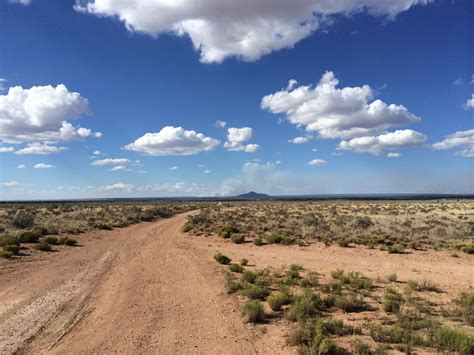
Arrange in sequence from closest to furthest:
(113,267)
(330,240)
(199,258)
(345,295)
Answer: (345,295)
(113,267)
(199,258)
(330,240)

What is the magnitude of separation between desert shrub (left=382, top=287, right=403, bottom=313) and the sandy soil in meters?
2.91

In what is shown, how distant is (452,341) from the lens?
26.0 feet

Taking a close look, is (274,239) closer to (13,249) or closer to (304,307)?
(304,307)

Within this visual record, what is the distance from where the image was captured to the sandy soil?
28.4ft

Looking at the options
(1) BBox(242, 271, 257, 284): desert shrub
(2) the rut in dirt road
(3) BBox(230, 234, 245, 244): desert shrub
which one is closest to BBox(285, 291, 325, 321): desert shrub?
(2) the rut in dirt road

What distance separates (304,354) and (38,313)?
762 centimetres

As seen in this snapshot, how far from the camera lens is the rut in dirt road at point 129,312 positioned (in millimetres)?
8477

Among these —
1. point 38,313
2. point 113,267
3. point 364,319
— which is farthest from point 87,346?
point 113,267

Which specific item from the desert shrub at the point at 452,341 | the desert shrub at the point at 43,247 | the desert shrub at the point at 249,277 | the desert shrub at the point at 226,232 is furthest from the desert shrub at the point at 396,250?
the desert shrub at the point at 43,247

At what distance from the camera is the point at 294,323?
979cm

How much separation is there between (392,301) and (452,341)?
308 centimetres

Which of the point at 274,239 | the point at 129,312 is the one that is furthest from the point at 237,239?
the point at 129,312

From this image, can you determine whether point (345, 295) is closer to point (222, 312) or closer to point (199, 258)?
point (222, 312)

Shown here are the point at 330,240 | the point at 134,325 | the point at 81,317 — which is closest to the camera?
the point at 134,325
